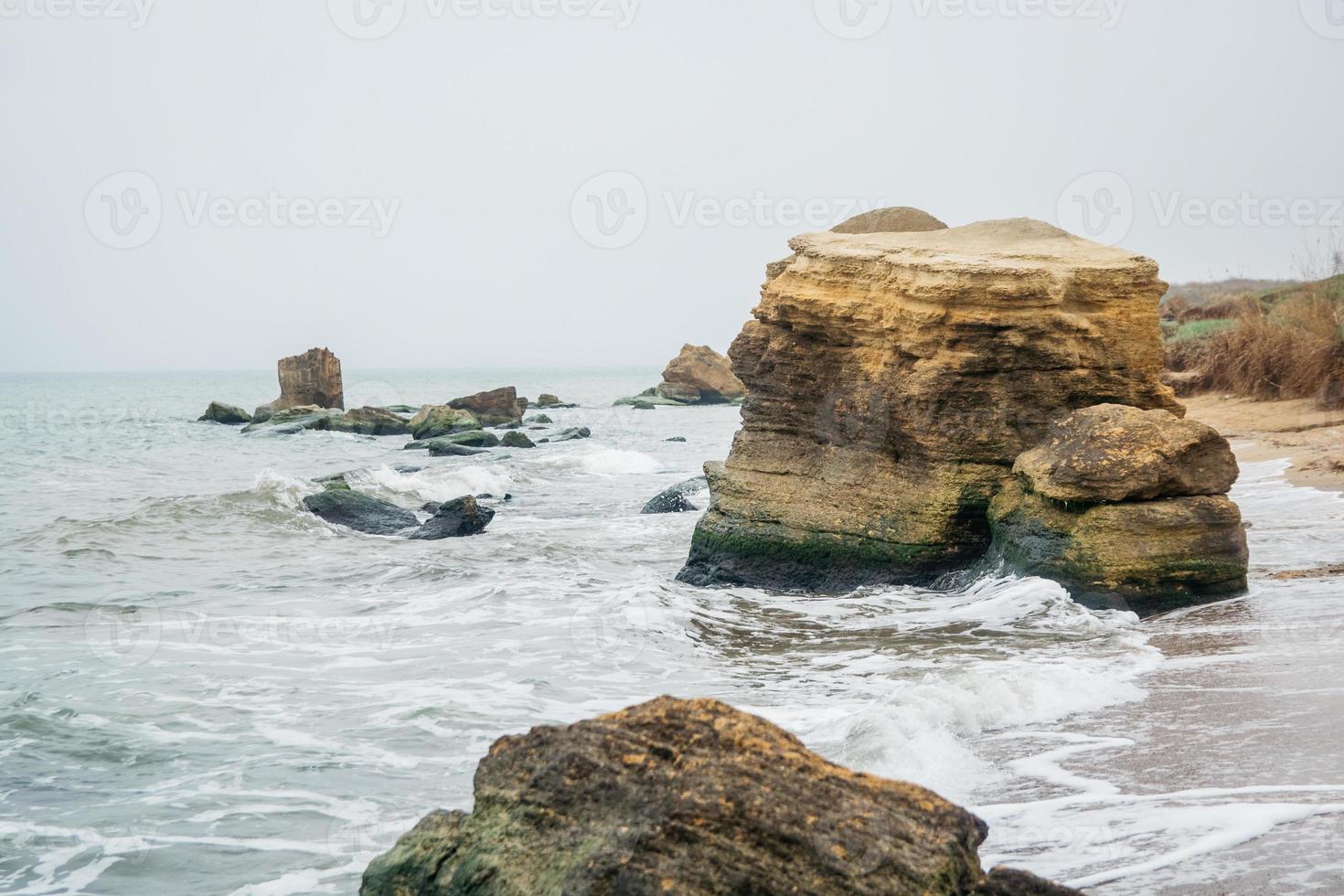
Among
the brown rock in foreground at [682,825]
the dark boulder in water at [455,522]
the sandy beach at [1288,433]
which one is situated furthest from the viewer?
the dark boulder in water at [455,522]

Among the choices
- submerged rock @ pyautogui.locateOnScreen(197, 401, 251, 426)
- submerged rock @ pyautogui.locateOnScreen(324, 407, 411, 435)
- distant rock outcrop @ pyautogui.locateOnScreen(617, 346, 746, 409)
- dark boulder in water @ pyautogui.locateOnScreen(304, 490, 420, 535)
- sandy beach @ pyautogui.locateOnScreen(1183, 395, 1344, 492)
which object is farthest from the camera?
distant rock outcrop @ pyautogui.locateOnScreen(617, 346, 746, 409)

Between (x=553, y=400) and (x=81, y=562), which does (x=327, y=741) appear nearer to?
(x=81, y=562)

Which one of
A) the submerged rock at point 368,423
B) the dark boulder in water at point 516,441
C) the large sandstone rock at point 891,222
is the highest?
the large sandstone rock at point 891,222

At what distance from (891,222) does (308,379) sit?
3816 centimetres

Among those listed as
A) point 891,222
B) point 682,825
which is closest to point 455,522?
point 891,222

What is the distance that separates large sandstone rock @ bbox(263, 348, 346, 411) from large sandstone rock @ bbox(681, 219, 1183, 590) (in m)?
38.5

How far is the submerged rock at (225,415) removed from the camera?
42812 mm

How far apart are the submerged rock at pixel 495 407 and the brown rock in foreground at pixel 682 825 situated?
3710 cm

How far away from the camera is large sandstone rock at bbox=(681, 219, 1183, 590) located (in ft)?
28.5

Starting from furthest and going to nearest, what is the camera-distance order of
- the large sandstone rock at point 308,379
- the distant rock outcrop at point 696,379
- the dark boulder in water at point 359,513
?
the distant rock outcrop at point 696,379, the large sandstone rock at point 308,379, the dark boulder in water at point 359,513

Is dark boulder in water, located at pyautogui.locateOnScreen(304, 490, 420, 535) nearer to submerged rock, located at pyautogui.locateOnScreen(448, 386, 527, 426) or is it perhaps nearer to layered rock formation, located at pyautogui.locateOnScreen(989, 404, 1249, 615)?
layered rock formation, located at pyautogui.locateOnScreen(989, 404, 1249, 615)

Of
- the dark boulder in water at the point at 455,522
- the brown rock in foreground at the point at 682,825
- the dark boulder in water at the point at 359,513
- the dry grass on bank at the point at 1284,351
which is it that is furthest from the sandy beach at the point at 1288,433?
the brown rock in foreground at the point at 682,825

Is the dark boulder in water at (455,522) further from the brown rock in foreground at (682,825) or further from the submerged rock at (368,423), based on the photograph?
the submerged rock at (368,423)

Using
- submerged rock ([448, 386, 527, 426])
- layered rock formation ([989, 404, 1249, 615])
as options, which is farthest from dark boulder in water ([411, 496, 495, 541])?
submerged rock ([448, 386, 527, 426])
